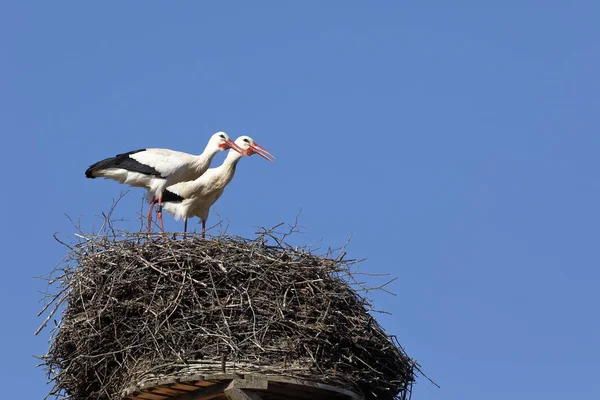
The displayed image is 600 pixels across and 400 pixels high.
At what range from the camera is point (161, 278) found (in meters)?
9.94

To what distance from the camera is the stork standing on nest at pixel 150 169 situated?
13.7 metres

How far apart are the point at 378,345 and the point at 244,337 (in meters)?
1.32

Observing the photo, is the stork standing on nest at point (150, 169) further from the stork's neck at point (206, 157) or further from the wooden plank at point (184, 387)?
the wooden plank at point (184, 387)

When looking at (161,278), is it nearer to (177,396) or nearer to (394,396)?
(177,396)

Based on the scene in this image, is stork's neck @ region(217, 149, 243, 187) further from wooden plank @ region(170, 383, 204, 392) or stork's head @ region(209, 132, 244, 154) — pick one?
wooden plank @ region(170, 383, 204, 392)

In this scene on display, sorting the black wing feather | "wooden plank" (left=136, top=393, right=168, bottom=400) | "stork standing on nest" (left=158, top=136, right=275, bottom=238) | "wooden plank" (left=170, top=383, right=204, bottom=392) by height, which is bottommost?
"wooden plank" (left=136, top=393, right=168, bottom=400)

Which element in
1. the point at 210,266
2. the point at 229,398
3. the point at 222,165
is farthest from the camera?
the point at 222,165

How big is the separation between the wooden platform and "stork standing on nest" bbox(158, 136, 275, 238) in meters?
5.17

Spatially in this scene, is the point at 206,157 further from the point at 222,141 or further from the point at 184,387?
the point at 184,387

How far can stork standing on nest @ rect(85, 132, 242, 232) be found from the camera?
13664 mm

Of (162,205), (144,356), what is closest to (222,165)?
(162,205)

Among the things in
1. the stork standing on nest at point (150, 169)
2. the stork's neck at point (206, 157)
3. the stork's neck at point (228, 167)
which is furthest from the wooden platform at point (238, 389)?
the stork's neck at point (228, 167)

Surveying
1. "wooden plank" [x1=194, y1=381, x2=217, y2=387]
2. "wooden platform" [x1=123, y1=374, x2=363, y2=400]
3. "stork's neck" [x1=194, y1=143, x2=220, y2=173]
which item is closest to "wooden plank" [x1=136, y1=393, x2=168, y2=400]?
"wooden platform" [x1=123, y1=374, x2=363, y2=400]

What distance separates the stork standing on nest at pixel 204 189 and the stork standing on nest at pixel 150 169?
0.53 metres
